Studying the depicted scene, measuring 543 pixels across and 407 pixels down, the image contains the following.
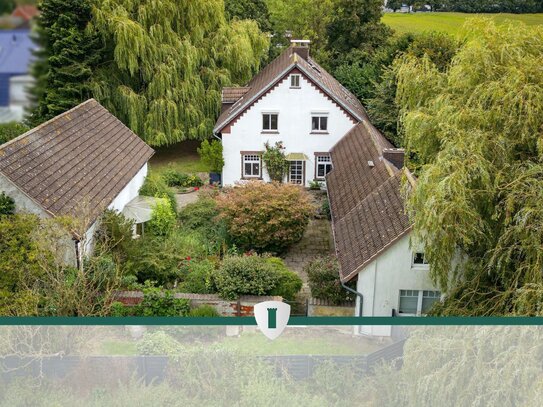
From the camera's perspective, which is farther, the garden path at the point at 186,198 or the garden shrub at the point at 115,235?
the garden path at the point at 186,198

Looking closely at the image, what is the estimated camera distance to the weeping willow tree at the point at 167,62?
724 cm

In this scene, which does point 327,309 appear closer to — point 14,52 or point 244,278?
point 244,278

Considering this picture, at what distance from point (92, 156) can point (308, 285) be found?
7.63ft

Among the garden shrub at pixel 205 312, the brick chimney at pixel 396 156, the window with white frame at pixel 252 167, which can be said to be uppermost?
the brick chimney at pixel 396 156

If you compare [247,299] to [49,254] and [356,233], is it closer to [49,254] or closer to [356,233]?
[356,233]

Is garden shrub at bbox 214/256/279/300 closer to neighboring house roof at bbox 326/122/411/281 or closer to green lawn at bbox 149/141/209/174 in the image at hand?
neighboring house roof at bbox 326/122/411/281

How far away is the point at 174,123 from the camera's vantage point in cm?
786

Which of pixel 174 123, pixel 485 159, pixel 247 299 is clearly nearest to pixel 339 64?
pixel 174 123

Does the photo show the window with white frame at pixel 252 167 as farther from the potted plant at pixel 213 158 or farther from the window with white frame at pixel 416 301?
the window with white frame at pixel 416 301

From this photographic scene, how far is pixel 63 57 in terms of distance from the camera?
5922 mm

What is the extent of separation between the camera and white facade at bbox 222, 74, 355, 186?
8359 mm

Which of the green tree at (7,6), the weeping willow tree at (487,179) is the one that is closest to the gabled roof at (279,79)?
the weeping willow tree at (487,179)

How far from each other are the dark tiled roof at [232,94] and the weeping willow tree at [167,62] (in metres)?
0.09

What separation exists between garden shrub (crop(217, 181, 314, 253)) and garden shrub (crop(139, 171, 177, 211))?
2.66 ft
